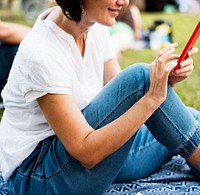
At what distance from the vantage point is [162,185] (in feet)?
5.85

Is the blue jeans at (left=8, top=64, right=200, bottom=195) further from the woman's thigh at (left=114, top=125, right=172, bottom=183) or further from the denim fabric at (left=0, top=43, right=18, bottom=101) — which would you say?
the denim fabric at (left=0, top=43, right=18, bottom=101)

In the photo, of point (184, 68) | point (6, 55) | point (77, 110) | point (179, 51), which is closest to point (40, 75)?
point (77, 110)

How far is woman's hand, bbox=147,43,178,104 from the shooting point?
138cm

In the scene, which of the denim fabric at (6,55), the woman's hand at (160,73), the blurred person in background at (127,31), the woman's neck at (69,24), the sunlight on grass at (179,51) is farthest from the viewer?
the blurred person in background at (127,31)

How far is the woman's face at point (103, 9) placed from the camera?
1.46 m

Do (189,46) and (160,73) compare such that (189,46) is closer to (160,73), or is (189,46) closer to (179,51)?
(160,73)

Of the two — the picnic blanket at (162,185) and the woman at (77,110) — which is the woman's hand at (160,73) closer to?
the woman at (77,110)

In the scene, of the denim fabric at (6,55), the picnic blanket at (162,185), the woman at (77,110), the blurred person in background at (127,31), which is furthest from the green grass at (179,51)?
the woman at (77,110)

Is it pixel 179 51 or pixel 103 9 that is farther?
pixel 179 51

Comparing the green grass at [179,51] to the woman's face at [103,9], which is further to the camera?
the green grass at [179,51]

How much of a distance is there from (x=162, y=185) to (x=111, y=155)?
0.37 m

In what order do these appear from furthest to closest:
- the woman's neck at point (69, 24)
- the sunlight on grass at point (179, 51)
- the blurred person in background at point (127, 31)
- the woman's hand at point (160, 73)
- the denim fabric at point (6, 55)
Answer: the blurred person in background at point (127, 31) < the sunlight on grass at point (179, 51) < the denim fabric at point (6, 55) < the woman's neck at point (69, 24) < the woman's hand at point (160, 73)

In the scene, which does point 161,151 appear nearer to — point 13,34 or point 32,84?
point 32,84

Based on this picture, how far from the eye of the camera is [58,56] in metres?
1.47
